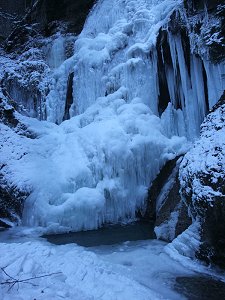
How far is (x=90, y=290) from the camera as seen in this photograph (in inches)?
121

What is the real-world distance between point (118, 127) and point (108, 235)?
2.72m

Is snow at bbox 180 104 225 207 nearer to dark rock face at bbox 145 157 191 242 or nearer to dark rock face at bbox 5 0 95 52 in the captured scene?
dark rock face at bbox 145 157 191 242

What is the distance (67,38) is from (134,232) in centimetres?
948

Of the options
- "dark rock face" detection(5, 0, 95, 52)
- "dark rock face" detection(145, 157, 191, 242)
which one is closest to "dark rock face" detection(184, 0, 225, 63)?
"dark rock face" detection(145, 157, 191, 242)

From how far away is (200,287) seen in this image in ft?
11.2

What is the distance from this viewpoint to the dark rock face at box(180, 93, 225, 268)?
392 cm

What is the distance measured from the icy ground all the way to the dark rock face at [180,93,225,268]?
1.08 feet

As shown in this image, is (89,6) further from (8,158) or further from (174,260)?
(174,260)

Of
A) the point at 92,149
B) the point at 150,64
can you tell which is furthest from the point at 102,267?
the point at 150,64

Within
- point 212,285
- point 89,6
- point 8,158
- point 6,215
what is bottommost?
point 212,285

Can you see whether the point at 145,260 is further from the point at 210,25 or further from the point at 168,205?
the point at 210,25

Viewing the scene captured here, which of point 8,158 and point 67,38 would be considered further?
point 67,38

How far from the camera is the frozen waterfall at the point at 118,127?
675cm

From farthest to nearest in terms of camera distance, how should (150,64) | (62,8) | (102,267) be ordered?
(62,8) < (150,64) < (102,267)
